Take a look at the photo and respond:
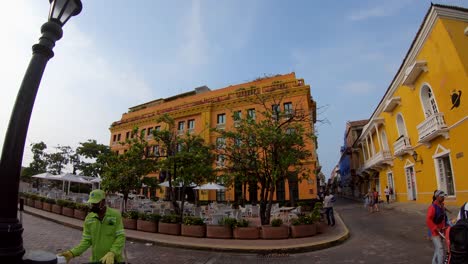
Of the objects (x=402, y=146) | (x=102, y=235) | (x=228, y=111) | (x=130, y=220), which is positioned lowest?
(x=130, y=220)

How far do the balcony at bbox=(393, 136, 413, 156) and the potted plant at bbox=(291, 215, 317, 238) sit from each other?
41.2ft

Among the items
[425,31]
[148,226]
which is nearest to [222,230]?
[148,226]

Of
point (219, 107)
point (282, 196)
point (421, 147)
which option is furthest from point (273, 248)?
point (219, 107)

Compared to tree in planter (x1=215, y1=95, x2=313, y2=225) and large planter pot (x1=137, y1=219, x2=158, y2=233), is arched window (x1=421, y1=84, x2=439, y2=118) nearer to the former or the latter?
tree in planter (x1=215, y1=95, x2=313, y2=225)

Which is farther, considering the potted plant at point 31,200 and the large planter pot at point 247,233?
the potted plant at point 31,200

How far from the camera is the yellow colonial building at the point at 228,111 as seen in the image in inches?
Answer: 977

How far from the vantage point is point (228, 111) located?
29.8m

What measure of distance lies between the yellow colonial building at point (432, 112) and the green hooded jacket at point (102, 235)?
1494 centimetres

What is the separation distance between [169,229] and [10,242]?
900cm

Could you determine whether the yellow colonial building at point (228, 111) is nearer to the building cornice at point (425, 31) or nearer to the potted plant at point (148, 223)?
the building cornice at point (425, 31)

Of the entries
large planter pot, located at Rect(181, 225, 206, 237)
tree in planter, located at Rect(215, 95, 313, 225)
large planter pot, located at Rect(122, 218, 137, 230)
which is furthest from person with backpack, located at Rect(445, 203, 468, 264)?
large planter pot, located at Rect(122, 218, 137, 230)

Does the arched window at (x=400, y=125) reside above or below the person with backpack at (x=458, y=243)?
above

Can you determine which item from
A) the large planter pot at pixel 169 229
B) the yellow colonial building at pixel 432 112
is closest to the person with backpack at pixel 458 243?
the large planter pot at pixel 169 229

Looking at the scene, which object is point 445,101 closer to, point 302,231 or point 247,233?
point 302,231
